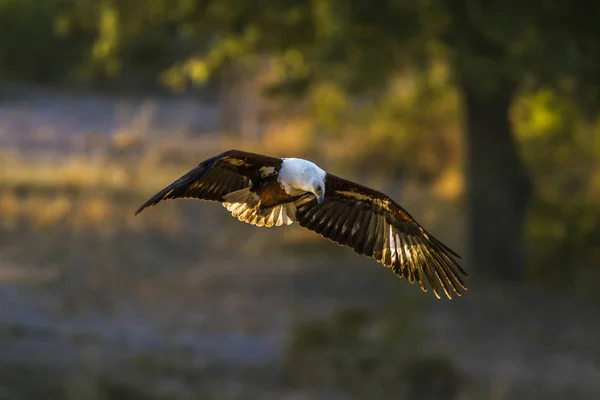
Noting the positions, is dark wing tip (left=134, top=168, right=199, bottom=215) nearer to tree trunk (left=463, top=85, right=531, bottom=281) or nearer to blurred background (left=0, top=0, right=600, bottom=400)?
blurred background (left=0, top=0, right=600, bottom=400)

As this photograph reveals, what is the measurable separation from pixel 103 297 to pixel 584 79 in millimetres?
5320

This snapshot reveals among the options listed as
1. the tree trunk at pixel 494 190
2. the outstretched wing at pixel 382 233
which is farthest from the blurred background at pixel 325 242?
the outstretched wing at pixel 382 233

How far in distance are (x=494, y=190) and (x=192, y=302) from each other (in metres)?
3.48

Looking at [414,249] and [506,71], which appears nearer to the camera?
[414,249]

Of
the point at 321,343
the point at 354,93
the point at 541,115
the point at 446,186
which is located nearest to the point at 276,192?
the point at 321,343

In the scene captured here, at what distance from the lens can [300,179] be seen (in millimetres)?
5238

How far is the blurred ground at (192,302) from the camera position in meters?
11.2

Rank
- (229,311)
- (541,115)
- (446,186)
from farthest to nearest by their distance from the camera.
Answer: (446,186) < (541,115) < (229,311)

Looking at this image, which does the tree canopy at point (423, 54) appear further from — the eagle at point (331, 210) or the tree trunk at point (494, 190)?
the eagle at point (331, 210)

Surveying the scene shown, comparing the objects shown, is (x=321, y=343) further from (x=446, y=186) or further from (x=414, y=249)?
(x=446, y=186)

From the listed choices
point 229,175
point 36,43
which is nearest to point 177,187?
point 229,175

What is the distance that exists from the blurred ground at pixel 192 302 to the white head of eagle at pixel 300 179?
5.07 metres

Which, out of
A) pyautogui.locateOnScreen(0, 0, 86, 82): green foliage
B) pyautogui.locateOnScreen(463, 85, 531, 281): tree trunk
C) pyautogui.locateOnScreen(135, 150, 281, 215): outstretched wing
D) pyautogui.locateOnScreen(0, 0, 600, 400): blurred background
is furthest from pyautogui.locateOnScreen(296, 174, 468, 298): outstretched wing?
pyautogui.locateOnScreen(0, 0, 86, 82): green foliage

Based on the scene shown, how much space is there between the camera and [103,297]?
43.8ft
